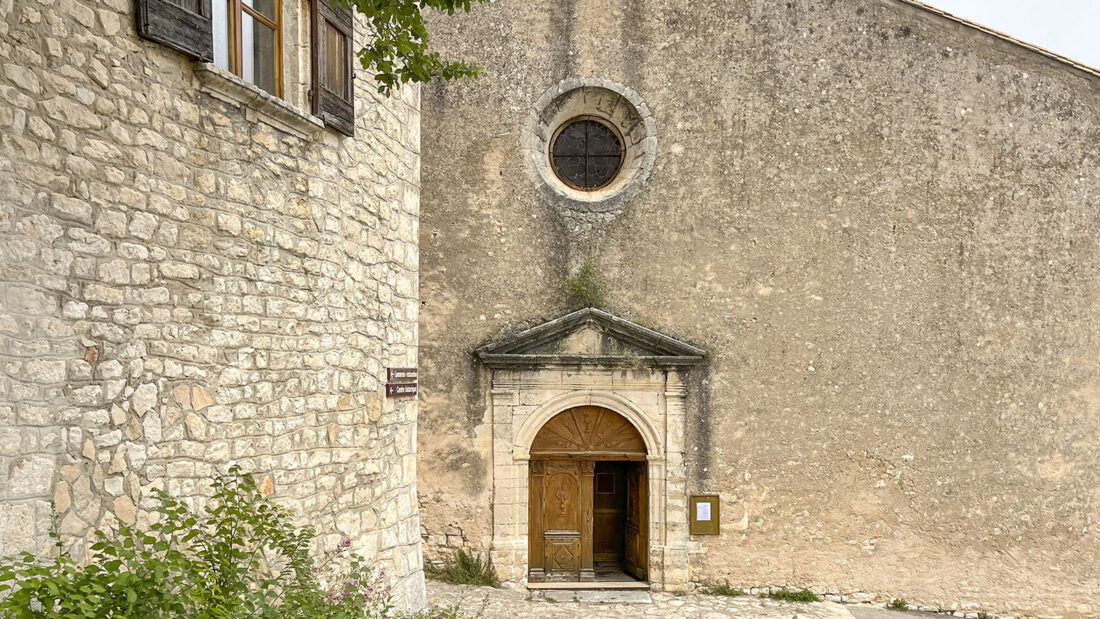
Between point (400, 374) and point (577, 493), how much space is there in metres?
3.46

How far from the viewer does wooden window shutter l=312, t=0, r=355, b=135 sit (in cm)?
446

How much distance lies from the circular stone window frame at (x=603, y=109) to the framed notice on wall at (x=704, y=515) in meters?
3.00

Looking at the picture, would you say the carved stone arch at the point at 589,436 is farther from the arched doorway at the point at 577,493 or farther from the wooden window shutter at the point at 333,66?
the wooden window shutter at the point at 333,66

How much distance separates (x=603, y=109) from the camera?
820 cm

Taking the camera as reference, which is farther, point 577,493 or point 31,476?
point 577,493

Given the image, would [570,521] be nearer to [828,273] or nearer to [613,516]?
[613,516]

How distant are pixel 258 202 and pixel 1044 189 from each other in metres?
7.46

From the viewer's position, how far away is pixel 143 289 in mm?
3371

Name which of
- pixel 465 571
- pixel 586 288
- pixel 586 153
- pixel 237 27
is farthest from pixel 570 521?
pixel 237 27

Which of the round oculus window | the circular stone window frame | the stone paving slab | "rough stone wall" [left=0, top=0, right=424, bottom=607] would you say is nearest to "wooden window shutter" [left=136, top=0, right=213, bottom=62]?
"rough stone wall" [left=0, top=0, right=424, bottom=607]

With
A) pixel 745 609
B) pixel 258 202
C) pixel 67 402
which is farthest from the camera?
pixel 745 609

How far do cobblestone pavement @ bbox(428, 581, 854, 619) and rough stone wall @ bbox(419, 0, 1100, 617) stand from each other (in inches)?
11.6

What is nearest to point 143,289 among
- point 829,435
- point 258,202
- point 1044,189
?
point 258,202

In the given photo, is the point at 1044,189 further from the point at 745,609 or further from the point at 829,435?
the point at 745,609
